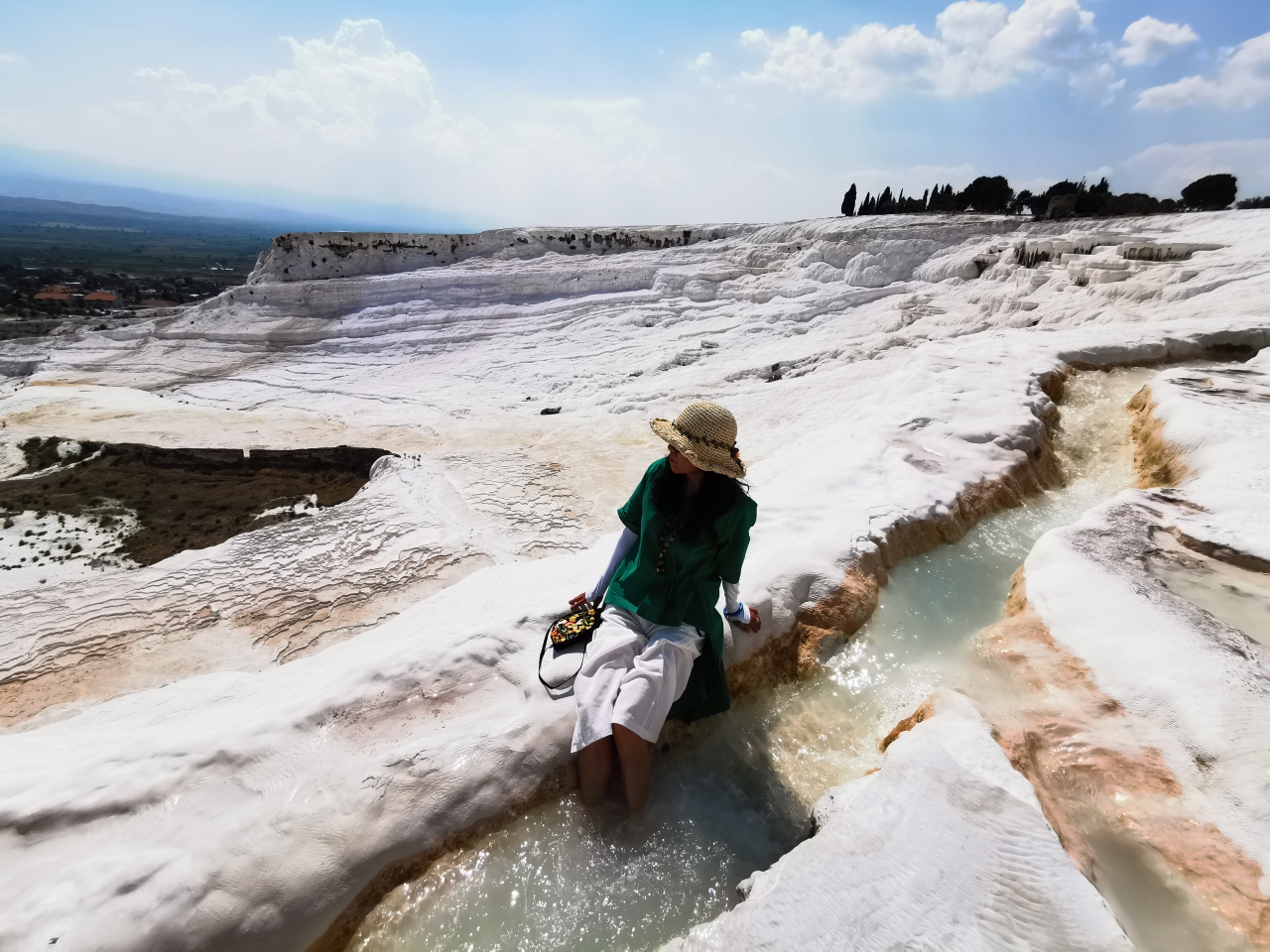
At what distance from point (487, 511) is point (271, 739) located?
4.59 m

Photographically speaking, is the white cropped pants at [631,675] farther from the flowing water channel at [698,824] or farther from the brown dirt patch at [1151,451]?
the brown dirt patch at [1151,451]

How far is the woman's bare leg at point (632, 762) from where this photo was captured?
6.95 feet

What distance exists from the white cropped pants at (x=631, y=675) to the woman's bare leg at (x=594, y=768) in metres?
0.05

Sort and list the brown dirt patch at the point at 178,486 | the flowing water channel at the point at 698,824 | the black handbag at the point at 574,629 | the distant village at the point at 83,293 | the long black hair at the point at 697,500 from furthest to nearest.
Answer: the distant village at the point at 83,293 < the brown dirt patch at the point at 178,486 < the black handbag at the point at 574,629 < the long black hair at the point at 697,500 < the flowing water channel at the point at 698,824

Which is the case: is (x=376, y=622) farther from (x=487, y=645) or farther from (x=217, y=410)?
(x=217, y=410)

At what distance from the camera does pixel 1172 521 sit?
11.7ft

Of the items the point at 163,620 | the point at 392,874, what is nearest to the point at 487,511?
the point at 163,620

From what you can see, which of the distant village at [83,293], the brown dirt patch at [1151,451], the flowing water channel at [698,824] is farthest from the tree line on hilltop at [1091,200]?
the distant village at [83,293]

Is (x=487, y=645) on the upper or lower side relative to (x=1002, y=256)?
lower

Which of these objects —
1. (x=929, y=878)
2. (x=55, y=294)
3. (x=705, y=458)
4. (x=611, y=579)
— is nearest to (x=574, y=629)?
(x=611, y=579)

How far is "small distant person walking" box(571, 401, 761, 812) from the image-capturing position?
2154 mm

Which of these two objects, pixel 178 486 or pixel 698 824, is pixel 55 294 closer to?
pixel 178 486

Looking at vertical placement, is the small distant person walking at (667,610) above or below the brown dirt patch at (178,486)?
above

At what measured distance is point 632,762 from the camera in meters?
2.12
